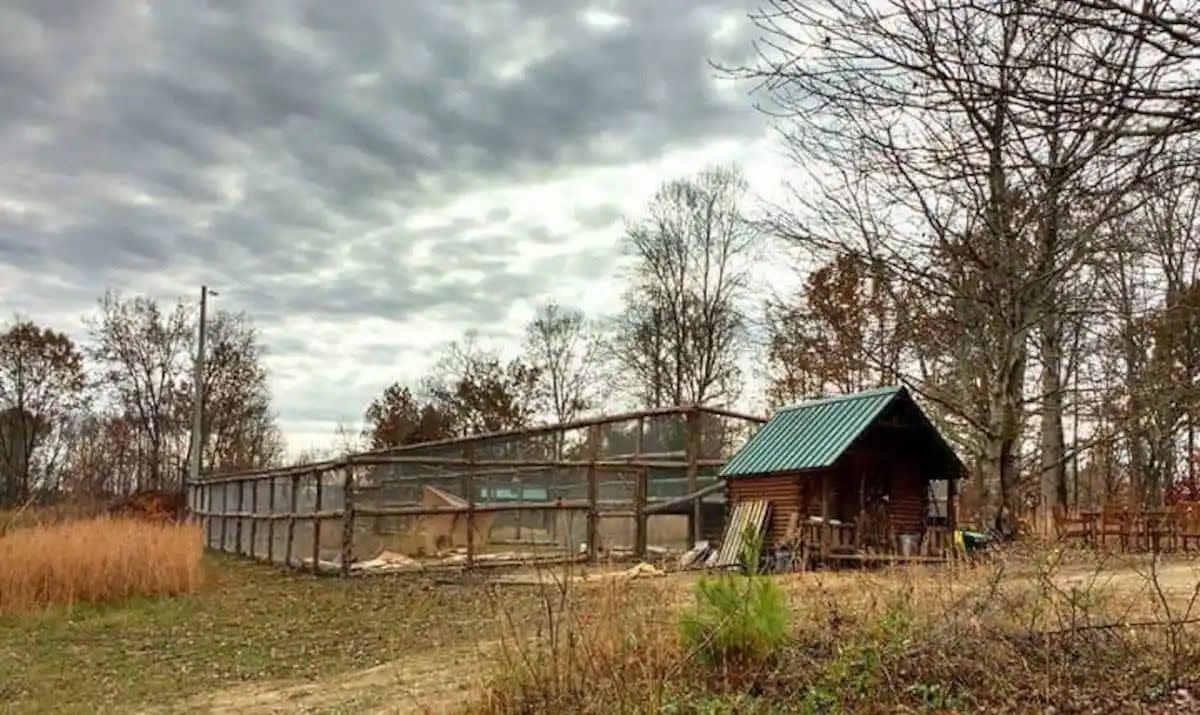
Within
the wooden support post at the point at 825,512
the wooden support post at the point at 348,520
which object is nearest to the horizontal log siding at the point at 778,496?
the wooden support post at the point at 825,512

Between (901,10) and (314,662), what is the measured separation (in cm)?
614

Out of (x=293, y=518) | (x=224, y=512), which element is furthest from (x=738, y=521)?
(x=224, y=512)

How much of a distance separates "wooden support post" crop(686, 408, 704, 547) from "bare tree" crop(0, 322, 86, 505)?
2260 centimetres

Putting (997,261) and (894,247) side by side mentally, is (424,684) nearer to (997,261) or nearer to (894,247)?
(997,261)

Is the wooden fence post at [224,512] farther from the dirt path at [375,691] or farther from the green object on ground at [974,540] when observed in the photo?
the dirt path at [375,691]

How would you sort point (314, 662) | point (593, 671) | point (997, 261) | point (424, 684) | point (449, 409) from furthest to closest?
point (449, 409)
point (314, 662)
point (997, 261)
point (424, 684)
point (593, 671)

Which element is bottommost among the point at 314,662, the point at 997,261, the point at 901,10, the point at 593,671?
the point at 314,662

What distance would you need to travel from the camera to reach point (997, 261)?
6875 mm

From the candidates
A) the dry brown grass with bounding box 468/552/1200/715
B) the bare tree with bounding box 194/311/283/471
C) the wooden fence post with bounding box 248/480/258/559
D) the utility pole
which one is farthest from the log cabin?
the bare tree with bounding box 194/311/283/471

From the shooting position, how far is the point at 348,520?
15.1 m

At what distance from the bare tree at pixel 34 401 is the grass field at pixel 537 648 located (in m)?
25.0

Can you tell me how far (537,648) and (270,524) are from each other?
14424mm

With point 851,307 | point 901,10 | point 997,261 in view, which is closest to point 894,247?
point 997,261

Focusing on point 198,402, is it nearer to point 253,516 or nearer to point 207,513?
point 207,513
